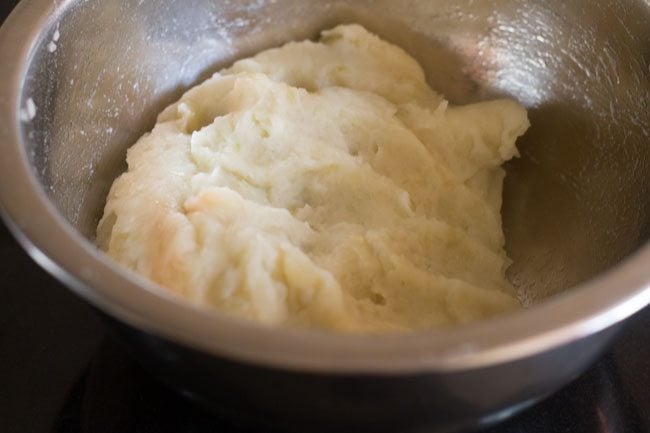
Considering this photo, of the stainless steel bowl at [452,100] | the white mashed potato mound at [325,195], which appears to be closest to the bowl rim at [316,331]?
the stainless steel bowl at [452,100]

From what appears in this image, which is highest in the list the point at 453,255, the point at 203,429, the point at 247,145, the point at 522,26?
the point at 522,26

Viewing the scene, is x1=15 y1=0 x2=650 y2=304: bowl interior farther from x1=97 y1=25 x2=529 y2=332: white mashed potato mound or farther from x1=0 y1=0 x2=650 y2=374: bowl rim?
x1=0 y1=0 x2=650 y2=374: bowl rim

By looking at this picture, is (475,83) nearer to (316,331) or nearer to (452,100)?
(452,100)

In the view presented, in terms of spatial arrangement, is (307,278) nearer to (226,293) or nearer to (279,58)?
(226,293)

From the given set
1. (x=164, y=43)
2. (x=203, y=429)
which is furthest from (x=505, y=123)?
(x=203, y=429)

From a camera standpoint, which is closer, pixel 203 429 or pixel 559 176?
pixel 203 429

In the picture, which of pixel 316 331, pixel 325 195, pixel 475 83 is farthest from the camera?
pixel 475 83

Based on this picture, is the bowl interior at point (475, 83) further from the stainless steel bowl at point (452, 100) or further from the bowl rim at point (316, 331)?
the bowl rim at point (316, 331)

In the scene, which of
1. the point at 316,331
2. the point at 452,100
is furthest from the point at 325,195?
the point at 316,331
